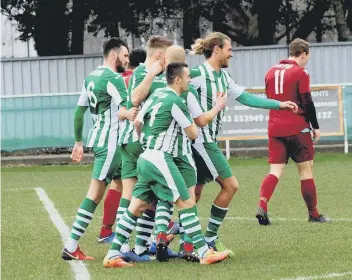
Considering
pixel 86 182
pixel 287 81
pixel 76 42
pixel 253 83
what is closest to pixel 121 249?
pixel 287 81

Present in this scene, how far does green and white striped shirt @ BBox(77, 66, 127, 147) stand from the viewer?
10742 millimetres

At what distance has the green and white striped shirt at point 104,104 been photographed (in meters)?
10.7

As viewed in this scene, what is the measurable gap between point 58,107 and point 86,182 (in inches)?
295

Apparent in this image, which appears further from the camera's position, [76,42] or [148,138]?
[76,42]

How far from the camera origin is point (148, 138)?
982cm

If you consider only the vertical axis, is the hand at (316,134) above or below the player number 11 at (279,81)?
below

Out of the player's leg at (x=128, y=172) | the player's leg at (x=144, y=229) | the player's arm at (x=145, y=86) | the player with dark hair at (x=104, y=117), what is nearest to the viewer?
the player's arm at (x=145, y=86)

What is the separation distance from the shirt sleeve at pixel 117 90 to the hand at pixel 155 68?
0.57 metres

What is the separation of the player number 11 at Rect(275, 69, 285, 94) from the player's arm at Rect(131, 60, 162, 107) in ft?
10.5

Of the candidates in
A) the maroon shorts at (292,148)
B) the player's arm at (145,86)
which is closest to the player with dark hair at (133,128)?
the player's arm at (145,86)

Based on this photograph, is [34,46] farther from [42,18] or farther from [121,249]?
[121,249]

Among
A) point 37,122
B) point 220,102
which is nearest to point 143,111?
point 220,102

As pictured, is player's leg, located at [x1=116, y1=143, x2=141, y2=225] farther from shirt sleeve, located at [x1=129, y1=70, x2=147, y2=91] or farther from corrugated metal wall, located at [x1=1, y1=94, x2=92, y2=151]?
corrugated metal wall, located at [x1=1, y1=94, x2=92, y2=151]

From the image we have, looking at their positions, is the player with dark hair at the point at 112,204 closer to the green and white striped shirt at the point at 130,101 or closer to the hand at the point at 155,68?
the green and white striped shirt at the point at 130,101
